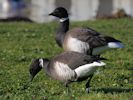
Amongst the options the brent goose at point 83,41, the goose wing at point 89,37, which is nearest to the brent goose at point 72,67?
the brent goose at point 83,41

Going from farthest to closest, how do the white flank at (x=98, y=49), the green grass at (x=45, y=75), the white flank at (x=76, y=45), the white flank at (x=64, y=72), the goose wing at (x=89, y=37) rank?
the white flank at (x=98, y=49) → the goose wing at (x=89, y=37) → the white flank at (x=76, y=45) → the green grass at (x=45, y=75) → the white flank at (x=64, y=72)

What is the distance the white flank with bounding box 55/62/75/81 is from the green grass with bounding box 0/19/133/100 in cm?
40

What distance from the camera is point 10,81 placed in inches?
537

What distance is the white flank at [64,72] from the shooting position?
11.4 meters

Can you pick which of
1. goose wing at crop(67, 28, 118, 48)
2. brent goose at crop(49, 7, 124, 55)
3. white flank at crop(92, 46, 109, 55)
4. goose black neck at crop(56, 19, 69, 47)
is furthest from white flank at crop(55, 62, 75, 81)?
white flank at crop(92, 46, 109, 55)

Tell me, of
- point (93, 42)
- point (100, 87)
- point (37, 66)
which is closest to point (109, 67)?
point (93, 42)

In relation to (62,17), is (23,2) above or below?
below

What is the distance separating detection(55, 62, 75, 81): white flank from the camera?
1136 centimetres

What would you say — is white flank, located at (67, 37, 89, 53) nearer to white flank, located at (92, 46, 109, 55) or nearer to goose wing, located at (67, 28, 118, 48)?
goose wing, located at (67, 28, 118, 48)

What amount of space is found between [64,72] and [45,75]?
315 cm

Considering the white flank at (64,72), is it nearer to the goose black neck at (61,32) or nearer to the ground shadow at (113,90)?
the ground shadow at (113,90)

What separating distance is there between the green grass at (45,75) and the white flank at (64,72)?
40cm

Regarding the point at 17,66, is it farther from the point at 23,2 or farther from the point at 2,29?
the point at 23,2

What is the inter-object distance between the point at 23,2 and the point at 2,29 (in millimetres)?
37583
